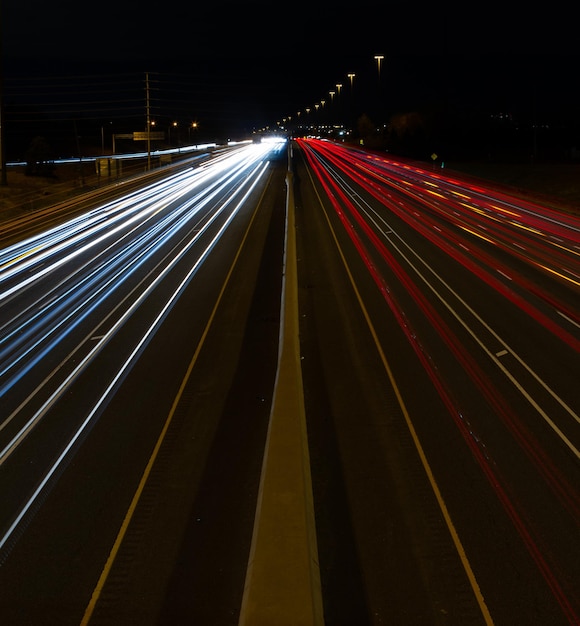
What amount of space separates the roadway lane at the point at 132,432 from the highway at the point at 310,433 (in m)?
0.04

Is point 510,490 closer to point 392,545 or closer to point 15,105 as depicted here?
point 392,545

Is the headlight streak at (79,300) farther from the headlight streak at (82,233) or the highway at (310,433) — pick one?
the headlight streak at (82,233)

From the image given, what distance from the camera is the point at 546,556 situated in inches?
310

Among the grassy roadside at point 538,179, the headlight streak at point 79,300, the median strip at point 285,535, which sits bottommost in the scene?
the headlight streak at point 79,300

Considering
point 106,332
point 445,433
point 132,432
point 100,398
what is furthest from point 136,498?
point 106,332

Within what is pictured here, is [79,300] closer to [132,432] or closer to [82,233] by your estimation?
[132,432]

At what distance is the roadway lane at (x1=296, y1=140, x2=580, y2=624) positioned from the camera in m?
7.39

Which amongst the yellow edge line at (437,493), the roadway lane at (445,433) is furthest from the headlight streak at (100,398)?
the yellow edge line at (437,493)

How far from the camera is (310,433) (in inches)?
438

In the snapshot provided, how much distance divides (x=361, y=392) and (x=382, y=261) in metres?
12.5

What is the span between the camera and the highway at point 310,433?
7.39 m

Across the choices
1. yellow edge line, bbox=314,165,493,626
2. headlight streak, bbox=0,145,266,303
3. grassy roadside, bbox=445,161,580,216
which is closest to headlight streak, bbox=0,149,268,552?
headlight streak, bbox=0,145,266,303

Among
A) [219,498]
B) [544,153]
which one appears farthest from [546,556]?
[544,153]

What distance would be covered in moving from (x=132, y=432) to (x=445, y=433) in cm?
491
